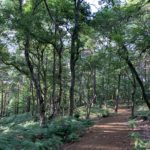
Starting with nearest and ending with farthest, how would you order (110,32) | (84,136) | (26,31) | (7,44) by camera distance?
(84,136)
(26,31)
(110,32)
(7,44)

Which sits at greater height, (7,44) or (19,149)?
(7,44)

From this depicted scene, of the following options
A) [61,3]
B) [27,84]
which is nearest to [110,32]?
[61,3]

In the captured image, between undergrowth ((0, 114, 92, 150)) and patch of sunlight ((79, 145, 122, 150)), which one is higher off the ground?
undergrowth ((0, 114, 92, 150))

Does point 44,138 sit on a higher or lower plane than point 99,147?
higher

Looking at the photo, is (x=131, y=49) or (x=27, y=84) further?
(x=27, y=84)

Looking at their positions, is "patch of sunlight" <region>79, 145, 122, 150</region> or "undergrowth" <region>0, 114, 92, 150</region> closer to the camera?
"undergrowth" <region>0, 114, 92, 150</region>

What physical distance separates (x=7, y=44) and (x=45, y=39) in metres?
4.75

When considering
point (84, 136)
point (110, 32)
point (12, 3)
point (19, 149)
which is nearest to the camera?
point (19, 149)

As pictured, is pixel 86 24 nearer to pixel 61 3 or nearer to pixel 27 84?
pixel 61 3

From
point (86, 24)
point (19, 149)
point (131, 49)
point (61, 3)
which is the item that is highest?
point (61, 3)

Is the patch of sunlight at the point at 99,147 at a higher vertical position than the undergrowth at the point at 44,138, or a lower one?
lower

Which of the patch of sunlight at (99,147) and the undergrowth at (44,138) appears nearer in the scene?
the undergrowth at (44,138)

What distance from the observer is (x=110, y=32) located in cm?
1877

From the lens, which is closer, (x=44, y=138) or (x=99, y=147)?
(x=99, y=147)
